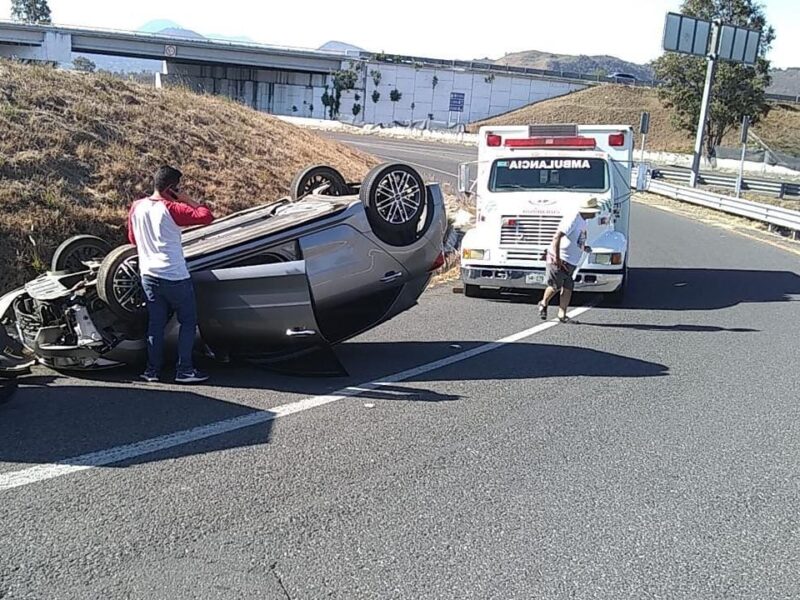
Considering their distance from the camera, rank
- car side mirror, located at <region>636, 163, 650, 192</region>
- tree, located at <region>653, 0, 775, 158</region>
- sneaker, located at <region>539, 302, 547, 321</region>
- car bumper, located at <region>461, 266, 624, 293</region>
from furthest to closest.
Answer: tree, located at <region>653, 0, 775, 158</region>, car side mirror, located at <region>636, 163, 650, 192</region>, car bumper, located at <region>461, 266, 624, 293</region>, sneaker, located at <region>539, 302, 547, 321</region>

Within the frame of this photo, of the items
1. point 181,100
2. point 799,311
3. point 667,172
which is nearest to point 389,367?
point 799,311

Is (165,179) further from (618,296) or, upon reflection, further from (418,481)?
(618,296)

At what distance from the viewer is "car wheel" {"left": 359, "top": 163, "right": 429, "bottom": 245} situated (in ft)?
22.9

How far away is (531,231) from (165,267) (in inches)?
243

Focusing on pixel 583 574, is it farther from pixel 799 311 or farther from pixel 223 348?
pixel 799 311

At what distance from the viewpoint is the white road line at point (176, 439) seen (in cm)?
450

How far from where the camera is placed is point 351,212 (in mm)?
6875

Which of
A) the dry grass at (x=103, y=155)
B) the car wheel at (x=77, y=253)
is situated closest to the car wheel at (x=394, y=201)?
the car wheel at (x=77, y=253)

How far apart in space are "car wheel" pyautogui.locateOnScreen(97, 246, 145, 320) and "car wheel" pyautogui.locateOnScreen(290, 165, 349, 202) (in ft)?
7.43

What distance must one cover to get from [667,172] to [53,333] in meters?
39.6

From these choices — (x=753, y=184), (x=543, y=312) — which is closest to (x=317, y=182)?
(x=543, y=312)

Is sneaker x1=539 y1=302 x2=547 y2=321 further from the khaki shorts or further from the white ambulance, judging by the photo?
the white ambulance

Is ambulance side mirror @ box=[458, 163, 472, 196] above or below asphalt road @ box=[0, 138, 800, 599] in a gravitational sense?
above

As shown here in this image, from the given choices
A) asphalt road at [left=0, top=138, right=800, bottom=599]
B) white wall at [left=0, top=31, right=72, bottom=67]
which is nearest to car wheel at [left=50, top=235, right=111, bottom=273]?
asphalt road at [left=0, top=138, right=800, bottom=599]
